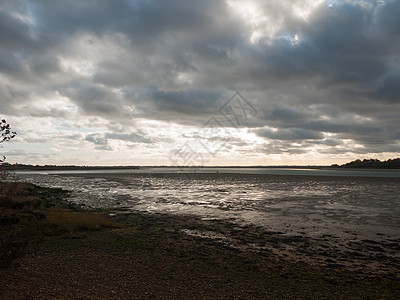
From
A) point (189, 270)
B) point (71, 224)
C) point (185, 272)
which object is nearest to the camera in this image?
point (185, 272)

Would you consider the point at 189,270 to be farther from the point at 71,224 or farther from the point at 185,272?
the point at 71,224

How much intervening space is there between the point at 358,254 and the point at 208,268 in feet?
26.1

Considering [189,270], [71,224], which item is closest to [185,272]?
[189,270]

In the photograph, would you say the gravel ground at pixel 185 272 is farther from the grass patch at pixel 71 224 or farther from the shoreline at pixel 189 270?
the grass patch at pixel 71 224

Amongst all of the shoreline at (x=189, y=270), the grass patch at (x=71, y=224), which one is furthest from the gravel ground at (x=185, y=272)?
the grass patch at (x=71, y=224)

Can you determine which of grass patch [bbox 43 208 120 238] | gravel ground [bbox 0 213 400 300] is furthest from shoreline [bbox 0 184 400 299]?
grass patch [bbox 43 208 120 238]

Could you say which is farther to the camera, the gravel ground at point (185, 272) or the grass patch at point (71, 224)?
the grass patch at point (71, 224)

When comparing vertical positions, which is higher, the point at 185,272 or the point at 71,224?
the point at 71,224

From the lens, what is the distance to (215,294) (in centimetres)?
910

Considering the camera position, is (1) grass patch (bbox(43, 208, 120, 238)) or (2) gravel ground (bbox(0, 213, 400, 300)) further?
(1) grass patch (bbox(43, 208, 120, 238))

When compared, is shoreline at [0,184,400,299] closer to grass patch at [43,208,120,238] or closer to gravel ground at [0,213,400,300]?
gravel ground at [0,213,400,300]

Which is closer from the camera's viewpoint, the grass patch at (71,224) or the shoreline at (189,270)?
the shoreline at (189,270)

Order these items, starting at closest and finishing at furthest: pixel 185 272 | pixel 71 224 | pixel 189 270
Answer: pixel 185 272 → pixel 189 270 → pixel 71 224

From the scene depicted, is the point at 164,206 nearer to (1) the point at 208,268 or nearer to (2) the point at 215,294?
(1) the point at 208,268
